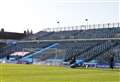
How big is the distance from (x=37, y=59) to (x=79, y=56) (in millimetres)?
10589

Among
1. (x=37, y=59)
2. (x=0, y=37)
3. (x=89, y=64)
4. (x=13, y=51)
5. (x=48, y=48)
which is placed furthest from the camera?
(x=0, y=37)

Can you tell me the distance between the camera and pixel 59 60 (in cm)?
8262

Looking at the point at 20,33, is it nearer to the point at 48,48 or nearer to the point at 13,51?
the point at 13,51

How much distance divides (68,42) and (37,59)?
10056 mm

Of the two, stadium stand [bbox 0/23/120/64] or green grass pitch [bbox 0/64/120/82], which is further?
stadium stand [bbox 0/23/120/64]

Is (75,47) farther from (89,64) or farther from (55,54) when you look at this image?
(89,64)

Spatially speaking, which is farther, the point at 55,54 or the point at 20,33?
the point at 20,33

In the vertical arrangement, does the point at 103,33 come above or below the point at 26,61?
above

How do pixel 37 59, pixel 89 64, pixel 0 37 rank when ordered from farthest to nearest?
pixel 0 37
pixel 37 59
pixel 89 64

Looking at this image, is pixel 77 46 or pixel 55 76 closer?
pixel 55 76

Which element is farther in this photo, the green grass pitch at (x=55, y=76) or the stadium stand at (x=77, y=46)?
the stadium stand at (x=77, y=46)

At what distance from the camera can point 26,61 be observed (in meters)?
88.5

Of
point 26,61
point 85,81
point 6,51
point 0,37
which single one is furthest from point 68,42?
point 85,81

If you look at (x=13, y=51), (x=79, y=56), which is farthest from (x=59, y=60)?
(x=13, y=51)
